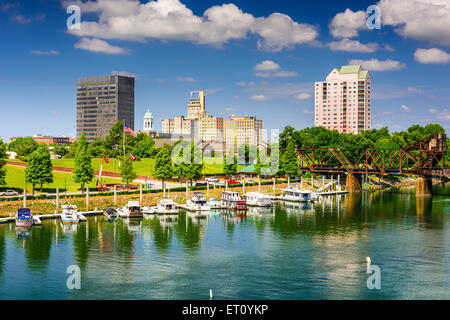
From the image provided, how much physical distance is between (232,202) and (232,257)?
42656 millimetres

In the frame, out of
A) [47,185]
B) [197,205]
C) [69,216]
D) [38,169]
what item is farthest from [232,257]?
[47,185]

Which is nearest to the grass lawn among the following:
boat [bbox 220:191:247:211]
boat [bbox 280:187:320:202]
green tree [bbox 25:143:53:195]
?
boat [bbox 280:187:320:202]

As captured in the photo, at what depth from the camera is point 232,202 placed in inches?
4035

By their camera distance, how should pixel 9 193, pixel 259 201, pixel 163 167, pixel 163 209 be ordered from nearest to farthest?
pixel 163 209 < pixel 9 193 < pixel 259 201 < pixel 163 167

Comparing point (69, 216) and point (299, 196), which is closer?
point (69, 216)

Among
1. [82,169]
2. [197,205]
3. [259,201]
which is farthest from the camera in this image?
[259,201]

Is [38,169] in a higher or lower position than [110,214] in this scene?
higher

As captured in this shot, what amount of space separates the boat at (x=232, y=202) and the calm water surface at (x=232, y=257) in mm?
8620

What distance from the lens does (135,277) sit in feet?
166

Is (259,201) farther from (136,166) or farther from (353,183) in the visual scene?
(136,166)
